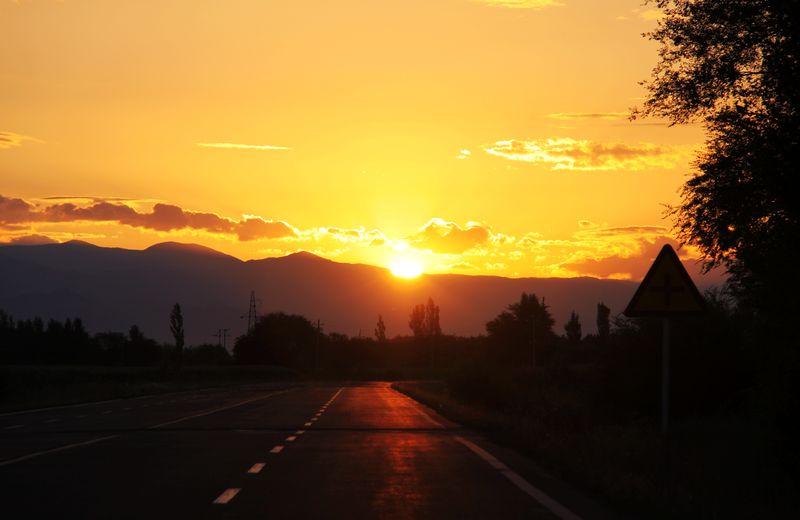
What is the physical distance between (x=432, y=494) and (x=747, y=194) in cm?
798

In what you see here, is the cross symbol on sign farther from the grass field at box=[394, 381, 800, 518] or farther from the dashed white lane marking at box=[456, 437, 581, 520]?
the dashed white lane marking at box=[456, 437, 581, 520]

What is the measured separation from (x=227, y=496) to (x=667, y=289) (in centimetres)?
683

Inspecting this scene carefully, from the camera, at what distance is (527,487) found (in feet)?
48.9

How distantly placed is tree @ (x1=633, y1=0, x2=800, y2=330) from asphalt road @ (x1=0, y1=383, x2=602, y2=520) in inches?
197

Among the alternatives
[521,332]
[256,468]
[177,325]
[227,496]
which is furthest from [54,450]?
[521,332]

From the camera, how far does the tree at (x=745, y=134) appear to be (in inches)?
679

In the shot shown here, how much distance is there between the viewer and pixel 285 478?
52.2 ft

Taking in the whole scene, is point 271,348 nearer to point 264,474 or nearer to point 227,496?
point 264,474

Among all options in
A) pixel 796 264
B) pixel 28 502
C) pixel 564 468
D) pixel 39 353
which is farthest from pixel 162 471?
pixel 39 353

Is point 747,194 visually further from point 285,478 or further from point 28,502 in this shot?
point 28,502

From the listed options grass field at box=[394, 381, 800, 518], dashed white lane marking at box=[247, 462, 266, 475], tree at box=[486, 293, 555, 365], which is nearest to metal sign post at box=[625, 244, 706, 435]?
grass field at box=[394, 381, 800, 518]

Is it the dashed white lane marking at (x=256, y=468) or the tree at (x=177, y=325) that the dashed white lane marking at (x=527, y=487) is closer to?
the dashed white lane marking at (x=256, y=468)

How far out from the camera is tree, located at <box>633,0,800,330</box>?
17.2 metres

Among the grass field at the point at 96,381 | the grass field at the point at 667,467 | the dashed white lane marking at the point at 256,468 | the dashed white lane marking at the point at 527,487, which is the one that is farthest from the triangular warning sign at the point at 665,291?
the grass field at the point at 96,381
